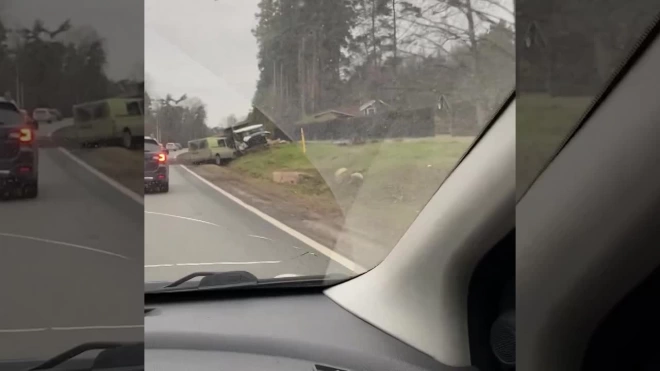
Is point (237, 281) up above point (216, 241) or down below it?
below

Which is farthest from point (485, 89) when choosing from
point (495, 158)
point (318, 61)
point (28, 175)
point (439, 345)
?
point (28, 175)

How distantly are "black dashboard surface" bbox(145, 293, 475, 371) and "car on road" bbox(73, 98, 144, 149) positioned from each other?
1153 mm

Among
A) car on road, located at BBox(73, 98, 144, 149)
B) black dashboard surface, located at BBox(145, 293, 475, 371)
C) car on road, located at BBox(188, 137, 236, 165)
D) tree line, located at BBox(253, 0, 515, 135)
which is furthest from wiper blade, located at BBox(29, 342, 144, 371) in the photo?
tree line, located at BBox(253, 0, 515, 135)

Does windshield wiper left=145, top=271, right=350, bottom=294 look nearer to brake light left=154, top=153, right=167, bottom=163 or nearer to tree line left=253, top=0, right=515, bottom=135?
brake light left=154, top=153, right=167, bottom=163

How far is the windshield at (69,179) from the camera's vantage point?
1248 mm

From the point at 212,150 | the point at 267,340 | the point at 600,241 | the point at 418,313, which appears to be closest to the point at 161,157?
the point at 212,150

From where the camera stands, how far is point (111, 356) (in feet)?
4.61

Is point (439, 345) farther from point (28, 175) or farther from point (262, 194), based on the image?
point (28, 175)

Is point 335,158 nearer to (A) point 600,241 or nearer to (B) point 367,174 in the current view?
(B) point 367,174

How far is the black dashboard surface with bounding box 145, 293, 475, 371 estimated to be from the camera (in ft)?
8.01

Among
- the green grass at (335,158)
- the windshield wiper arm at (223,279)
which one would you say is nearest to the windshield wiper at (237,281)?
the windshield wiper arm at (223,279)

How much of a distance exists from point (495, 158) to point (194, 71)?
129 centimetres

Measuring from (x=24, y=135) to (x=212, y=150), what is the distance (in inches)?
65.5

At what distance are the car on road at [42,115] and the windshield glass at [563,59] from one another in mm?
1016
